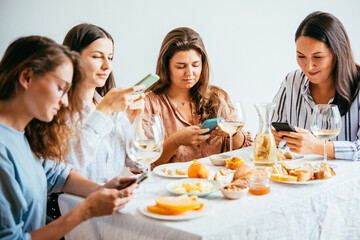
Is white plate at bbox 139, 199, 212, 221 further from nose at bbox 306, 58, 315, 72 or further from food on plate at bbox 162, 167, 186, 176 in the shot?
nose at bbox 306, 58, 315, 72

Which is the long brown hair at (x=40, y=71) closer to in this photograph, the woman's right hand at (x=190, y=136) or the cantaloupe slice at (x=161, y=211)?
the cantaloupe slice at (x=161, y=211)

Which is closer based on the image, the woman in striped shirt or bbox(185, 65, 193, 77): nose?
the woman in striped shirt

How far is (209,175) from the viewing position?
57.6 inches

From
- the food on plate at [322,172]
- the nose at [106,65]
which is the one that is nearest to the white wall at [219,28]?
the nose at [106,65]

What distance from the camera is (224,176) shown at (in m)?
1.42

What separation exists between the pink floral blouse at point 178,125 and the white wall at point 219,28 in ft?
2.69

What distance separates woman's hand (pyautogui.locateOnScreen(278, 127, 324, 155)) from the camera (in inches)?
66.3

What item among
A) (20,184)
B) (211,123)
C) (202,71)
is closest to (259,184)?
(211,123)

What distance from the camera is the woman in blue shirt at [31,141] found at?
1.04m

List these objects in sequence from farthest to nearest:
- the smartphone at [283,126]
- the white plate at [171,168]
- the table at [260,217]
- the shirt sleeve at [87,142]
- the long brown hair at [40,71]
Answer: the smartphone at [283,126]
the shirt sleeve at [87,142]
the white plate at [171,168]
the long brown hair at [40,71]
the table at [260,217]

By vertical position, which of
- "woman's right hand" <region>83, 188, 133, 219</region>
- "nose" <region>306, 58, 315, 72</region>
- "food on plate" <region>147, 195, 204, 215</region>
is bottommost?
"food on plate" <region>147, 195, 204, 215</region>

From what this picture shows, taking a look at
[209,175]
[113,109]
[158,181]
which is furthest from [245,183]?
[113,109]

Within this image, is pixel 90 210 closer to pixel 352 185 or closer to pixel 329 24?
pixel 352 185

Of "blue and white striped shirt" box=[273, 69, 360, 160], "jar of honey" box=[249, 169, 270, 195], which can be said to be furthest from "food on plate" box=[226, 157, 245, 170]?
"blue and white striped shirt" box=[273, 69, 360, 160]
